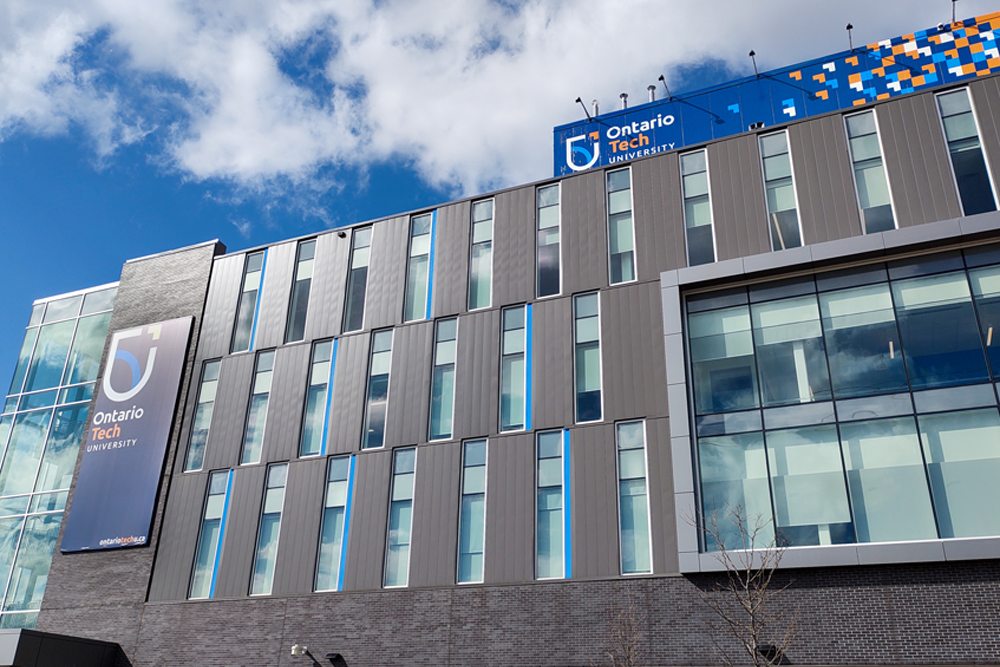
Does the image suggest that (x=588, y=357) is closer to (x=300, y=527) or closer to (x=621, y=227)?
(x=621, y=227)

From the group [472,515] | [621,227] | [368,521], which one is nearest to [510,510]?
[472,515]

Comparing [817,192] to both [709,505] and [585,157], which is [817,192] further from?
[585,157]

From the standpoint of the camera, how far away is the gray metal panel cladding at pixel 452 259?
2930cm

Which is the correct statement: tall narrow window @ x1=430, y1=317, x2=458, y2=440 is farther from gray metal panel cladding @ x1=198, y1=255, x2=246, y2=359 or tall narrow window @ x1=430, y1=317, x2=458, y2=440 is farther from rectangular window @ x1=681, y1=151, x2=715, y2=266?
gray metal panel cladding @ x1=198, y1=255, x2=246, y2=359

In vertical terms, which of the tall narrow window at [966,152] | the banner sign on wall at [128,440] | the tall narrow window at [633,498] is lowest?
the tall narrow window at [633,498]

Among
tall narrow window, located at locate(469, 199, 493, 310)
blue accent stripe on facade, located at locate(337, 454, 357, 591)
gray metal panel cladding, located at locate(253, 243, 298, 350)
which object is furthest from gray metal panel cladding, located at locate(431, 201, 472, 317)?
gray metal panel cladding, located at locate(253, 243, 298, 350)

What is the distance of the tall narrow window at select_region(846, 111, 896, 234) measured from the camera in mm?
23734

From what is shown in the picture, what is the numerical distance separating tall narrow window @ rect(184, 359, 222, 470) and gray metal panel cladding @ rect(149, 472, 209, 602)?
2.21ft

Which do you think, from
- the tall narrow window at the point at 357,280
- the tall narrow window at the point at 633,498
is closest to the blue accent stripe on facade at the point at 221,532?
the tall narrow window at the point at 357,280

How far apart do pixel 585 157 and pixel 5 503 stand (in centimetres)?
2792

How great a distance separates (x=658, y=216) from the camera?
27.0 m

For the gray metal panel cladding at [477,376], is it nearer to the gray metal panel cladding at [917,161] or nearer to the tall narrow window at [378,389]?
the tall narrow window at [378,389]

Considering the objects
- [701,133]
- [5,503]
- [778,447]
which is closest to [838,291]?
[778,447]

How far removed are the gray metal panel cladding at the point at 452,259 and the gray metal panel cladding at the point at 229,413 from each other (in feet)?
26.5
